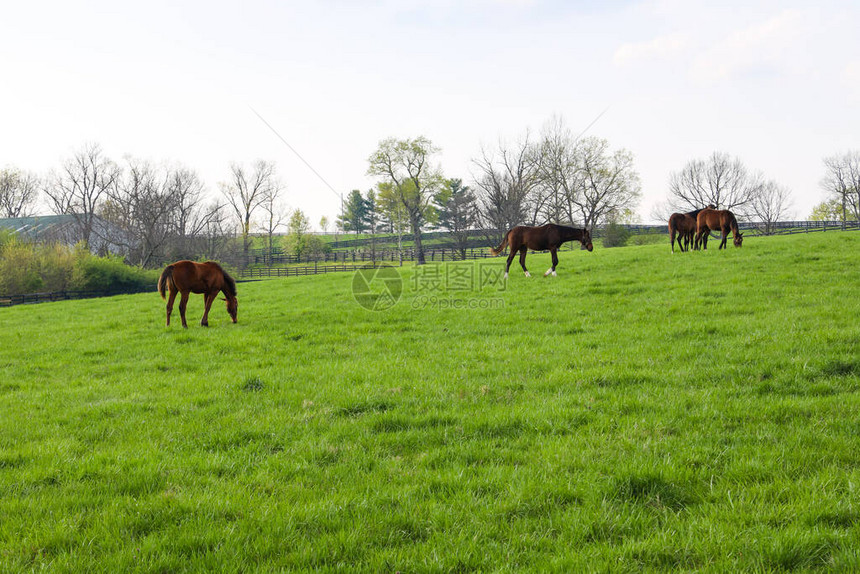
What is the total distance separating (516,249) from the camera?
17.3 metres

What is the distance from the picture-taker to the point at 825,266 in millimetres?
14344

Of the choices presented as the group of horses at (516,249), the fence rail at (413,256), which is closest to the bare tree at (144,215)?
the fence rail at (413,256)

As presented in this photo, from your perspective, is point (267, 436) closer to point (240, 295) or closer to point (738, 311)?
point (738, 311)

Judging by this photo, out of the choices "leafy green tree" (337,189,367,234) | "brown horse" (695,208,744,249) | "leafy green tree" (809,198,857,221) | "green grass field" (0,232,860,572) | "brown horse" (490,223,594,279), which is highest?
"leafy green tree" (337,189,367,234)

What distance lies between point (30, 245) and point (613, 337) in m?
42.3

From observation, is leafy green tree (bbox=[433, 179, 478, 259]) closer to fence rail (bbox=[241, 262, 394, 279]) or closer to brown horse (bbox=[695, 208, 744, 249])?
fence rail (bbox=[241, 262, 394, 279])

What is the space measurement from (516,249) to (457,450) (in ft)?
44.2

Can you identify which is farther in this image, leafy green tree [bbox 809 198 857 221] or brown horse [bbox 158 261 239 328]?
leafy green tree [bbox 809 198 857 221]

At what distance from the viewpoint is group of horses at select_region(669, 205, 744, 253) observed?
20.0 meters

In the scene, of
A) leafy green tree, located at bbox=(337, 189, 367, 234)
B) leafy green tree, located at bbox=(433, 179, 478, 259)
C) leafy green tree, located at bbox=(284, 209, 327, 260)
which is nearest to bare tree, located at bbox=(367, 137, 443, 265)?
leafy green tree, located at bbox=(433, 179, 478, 259)

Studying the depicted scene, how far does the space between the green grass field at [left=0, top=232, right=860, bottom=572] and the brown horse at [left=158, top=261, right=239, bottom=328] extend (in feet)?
8.48

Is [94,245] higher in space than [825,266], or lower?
higher

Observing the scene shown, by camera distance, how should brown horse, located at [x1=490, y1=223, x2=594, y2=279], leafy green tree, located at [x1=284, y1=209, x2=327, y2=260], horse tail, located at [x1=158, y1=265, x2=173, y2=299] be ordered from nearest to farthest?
1. horse tail, located at [x1=158, y1=265, x2=173, y2=299]
2. brown horse, located at [x1=490, y1=223, x2=594, y2=279]
3. leafy green tree, located at [x1=284, y1=209, x2=327, y2=260]

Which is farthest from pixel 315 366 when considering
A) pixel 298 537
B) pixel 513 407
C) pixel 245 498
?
pixel 298 537
